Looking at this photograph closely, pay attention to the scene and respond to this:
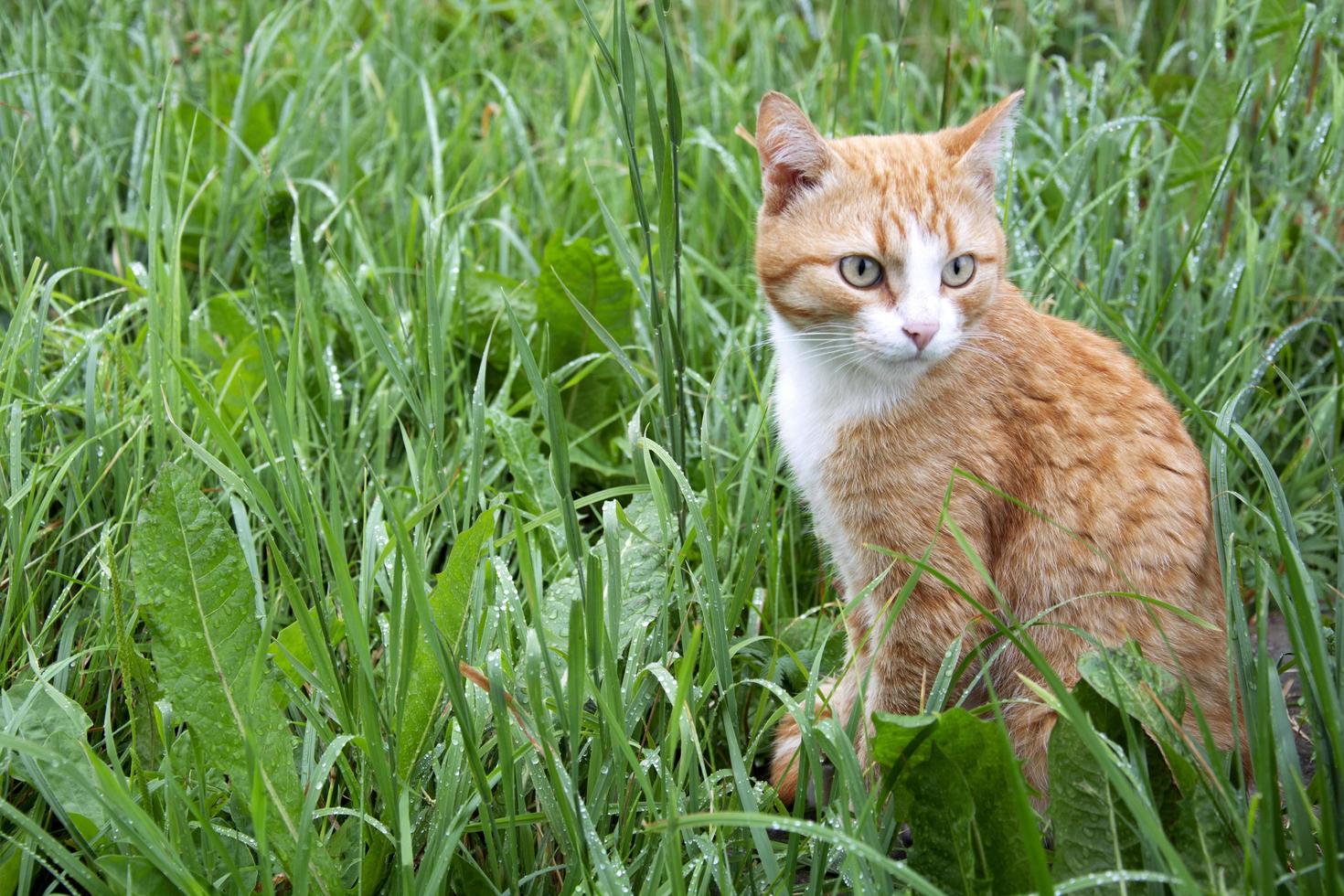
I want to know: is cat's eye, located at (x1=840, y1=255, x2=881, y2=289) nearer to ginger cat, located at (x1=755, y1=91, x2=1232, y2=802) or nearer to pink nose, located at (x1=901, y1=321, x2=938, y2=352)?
ginger cat, located at (x1=755, y1=91, x2=1232, y2=802)

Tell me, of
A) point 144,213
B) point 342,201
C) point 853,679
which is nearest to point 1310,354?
point 853,679

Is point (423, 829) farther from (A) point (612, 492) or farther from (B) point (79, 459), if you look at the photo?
(B) point (79, 459)

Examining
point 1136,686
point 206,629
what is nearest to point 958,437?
point 1136,686

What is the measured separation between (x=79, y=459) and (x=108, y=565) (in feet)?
1.87

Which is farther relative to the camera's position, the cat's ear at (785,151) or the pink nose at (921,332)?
the cat's ear at (785,151)

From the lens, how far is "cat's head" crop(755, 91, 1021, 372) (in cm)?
219

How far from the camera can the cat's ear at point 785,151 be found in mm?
2244

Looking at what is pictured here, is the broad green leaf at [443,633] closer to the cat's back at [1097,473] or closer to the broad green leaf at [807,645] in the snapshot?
the broad green leaf at [807,645]

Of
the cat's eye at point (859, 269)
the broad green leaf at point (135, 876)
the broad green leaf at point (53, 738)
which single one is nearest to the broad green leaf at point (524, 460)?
the cat's eye at point (859, 269)

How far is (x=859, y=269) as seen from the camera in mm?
2240

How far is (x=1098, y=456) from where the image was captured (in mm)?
2160

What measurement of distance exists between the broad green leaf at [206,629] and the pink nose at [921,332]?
1.17 m

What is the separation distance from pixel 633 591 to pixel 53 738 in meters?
0.95

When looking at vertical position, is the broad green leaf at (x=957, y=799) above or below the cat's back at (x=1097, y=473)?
below
